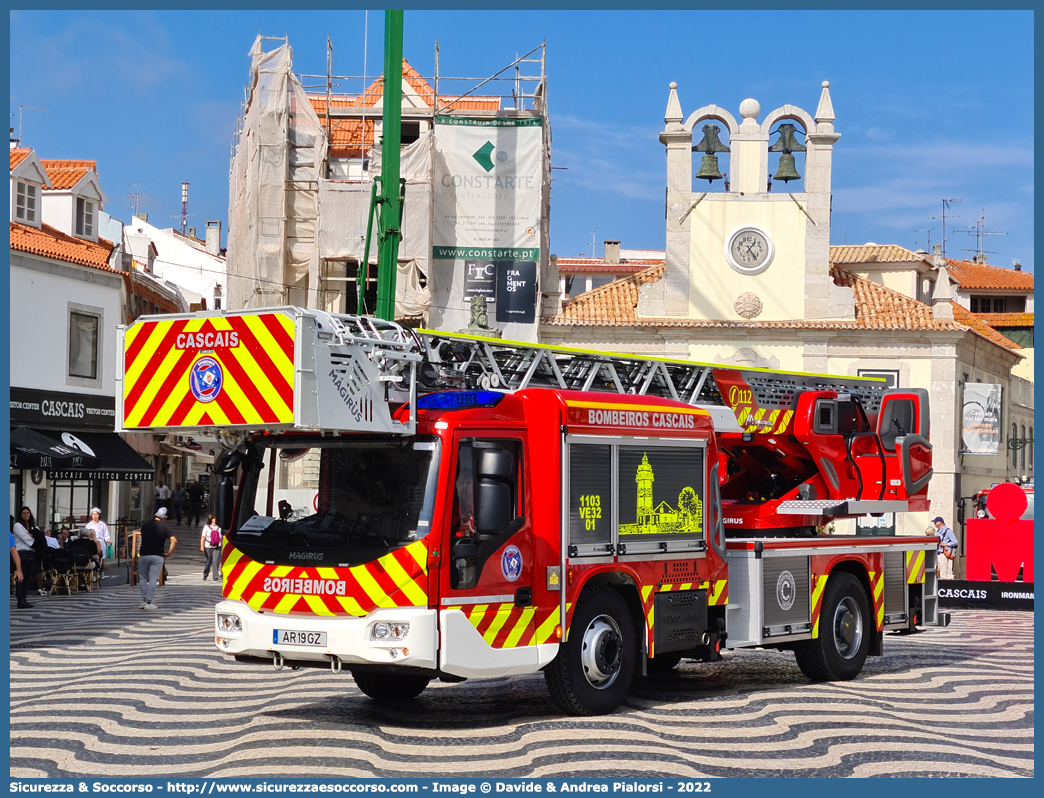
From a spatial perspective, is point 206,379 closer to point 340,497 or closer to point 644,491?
point 340,497

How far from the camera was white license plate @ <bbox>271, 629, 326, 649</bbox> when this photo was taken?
10430 millimetres

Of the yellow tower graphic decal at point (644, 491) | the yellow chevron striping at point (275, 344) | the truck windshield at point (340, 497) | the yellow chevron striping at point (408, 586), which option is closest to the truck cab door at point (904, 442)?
the yellow tower graphic decal at point (644, 491)

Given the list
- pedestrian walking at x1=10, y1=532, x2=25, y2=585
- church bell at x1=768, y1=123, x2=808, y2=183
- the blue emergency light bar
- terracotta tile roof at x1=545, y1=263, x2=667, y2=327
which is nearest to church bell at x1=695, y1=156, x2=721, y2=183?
church bell at x1=768, y1=123, x2=808, y2=183

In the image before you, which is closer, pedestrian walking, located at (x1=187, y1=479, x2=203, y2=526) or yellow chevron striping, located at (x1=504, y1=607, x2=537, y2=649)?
yellow chevron striping, located at (x1=504, y1=607, x2=537, y2=649)

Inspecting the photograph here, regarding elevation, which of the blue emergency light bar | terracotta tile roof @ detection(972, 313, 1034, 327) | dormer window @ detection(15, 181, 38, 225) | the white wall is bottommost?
the blue emergency light bar

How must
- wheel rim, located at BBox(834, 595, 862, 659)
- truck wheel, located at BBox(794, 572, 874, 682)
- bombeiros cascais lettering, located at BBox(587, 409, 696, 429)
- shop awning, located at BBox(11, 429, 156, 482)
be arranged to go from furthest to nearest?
shop awning, located at BBox(11, 429, 156, 482), wheel rim, located at BBox(834, 595, 862, 659), truck wheel, located at BBox(794, 572, 874, 682), bombeiros cascais lettering, located at BBox(587, 409, 696, 429)

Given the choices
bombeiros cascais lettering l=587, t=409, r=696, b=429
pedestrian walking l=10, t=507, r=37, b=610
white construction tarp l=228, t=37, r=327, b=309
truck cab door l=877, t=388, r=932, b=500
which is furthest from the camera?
white construction tarp l=228, t=37, r=327, b=309

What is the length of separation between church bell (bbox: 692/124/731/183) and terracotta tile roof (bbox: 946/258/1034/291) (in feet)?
115

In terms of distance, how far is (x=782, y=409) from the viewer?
15.1 meters

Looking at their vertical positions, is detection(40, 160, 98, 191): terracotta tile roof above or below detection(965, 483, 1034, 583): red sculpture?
above

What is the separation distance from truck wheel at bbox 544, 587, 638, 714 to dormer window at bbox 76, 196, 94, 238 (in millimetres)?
29734

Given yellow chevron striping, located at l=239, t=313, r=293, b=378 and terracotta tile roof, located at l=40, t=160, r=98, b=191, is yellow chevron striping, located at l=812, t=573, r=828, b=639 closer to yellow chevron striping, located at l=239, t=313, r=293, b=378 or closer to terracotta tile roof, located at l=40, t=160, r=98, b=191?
yellow chevron striping, located at l=239, t=313, r=293, b=378

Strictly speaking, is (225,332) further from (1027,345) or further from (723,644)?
(1027,345)
